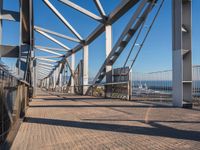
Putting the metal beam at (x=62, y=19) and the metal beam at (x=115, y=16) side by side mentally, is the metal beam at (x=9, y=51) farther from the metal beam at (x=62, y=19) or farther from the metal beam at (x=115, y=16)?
the metal beam at (x=62, y=19)

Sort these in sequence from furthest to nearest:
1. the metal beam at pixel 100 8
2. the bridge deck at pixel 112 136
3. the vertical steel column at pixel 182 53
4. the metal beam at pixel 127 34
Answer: the metal beam at pixel 100 8
the metal beam at pixel 127 34
the vertical steel column at pixel 182 53
the bridge deck at pixel 112 136

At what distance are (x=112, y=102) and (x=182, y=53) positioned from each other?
4.42m

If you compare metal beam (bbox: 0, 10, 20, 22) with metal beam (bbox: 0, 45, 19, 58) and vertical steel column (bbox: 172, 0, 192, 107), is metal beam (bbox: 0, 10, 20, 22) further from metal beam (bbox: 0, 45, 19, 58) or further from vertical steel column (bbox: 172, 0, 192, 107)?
vertical steel column (bbox: 172, 0, 192, 107)

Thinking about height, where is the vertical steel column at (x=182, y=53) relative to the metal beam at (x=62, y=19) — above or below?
below

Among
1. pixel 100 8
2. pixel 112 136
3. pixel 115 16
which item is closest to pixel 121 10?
pixel 115 16

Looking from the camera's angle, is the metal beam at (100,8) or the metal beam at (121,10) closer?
the metal beam at (121,10)

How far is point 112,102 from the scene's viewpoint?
12242mm

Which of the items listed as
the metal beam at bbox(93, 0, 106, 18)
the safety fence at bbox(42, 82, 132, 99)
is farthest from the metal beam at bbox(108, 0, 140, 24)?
the safety fence at bbox(42, 82, 132, 99)

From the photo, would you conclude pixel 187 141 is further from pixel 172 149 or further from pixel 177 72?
pixel 177 72

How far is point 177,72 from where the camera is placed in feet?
29.9

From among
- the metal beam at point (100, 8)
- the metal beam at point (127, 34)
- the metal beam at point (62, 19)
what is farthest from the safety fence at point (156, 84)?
the metal beam at point (62, 19)

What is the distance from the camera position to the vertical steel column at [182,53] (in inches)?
355

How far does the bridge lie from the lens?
4.14 meters

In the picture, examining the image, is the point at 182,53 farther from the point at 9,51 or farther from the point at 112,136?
the point at 9,51
